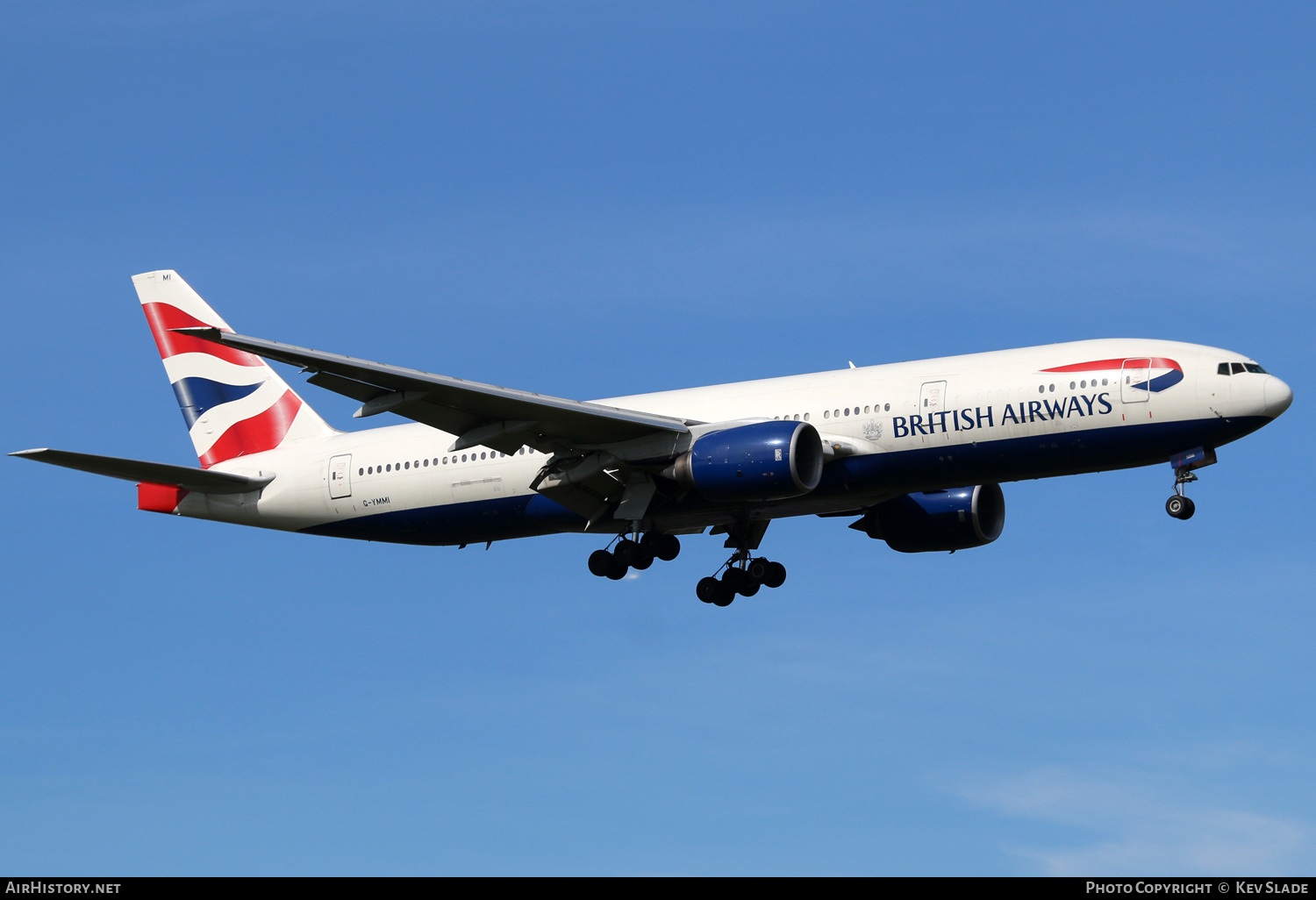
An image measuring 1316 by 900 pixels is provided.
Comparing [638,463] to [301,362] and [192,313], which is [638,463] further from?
[192,313]

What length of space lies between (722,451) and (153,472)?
1409cm

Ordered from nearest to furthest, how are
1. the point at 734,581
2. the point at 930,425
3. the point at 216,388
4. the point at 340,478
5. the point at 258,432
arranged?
the point at 930,425, the point at 734,581, the point at 340,478, the point at 258,432, the point at 216,388

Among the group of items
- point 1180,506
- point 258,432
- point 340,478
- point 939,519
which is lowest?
point 1180,506

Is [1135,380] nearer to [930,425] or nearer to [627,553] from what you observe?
[930,425]

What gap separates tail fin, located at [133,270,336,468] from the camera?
42.5 meters

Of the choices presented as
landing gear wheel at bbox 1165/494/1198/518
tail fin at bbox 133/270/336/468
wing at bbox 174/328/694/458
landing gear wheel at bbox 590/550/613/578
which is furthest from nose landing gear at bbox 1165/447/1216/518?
tail fin at bbox 133/270/336/468

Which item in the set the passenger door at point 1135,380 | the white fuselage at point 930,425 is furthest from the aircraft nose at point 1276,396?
the passenger door at point 1135,380

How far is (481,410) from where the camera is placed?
34.3 metres

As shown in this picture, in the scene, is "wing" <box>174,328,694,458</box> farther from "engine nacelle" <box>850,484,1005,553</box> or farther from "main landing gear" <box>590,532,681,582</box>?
"engine nacelle" <box>850,484,1005,553</box>

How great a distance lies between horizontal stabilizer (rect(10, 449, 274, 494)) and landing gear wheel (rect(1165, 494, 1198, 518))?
70.2ft

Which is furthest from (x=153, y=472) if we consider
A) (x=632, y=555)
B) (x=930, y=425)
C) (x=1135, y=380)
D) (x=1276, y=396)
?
(x=1276, y=396)

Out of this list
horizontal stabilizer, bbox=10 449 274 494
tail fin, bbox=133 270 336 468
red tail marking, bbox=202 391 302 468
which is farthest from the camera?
tail fin, bbox=133 270 336 468

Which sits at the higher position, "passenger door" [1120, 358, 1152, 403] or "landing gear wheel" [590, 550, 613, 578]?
"passenger door" [1120, 358, 1152, 403]
